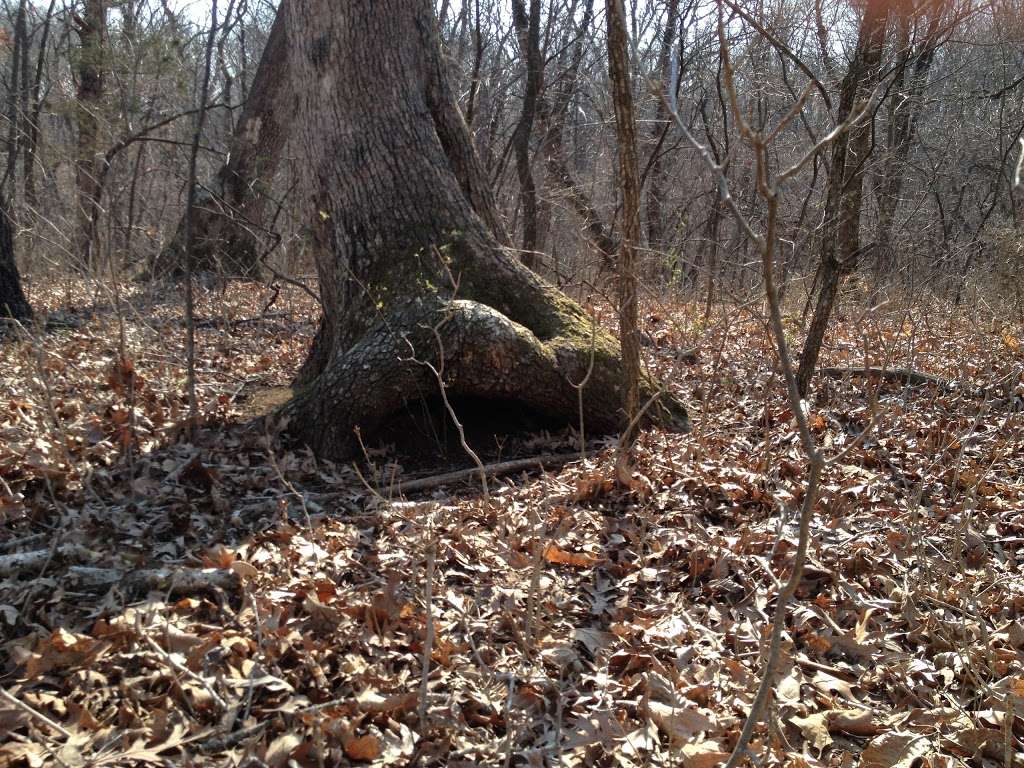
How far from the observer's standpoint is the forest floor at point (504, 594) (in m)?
2.45

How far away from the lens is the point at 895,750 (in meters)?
2.48

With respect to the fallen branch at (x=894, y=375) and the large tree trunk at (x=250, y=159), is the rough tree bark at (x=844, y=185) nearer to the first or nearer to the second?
the fallen branch at (x=894, y=375)

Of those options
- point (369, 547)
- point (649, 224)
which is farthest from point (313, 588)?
point (649, 224)

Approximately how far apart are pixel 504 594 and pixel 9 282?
645 cm

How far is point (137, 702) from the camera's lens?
2404 millimetres

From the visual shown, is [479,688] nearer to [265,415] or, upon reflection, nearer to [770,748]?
[770,748]

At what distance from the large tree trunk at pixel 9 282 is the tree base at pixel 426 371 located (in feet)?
13.3

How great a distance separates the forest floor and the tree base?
26 cm

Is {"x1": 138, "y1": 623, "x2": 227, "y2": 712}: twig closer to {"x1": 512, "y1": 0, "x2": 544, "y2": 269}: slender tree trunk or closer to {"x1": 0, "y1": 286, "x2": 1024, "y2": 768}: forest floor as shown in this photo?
{"x1": 0, "y1": 286, "x2": 1024, "y2": 768}: forest floor

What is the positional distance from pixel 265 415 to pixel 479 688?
2813 mm

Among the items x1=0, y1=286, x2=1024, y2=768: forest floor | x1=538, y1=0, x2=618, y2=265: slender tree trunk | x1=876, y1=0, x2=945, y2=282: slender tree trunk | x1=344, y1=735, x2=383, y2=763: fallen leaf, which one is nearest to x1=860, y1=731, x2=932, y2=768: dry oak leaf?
x1=0, y1=286, x2=1024, y2=768: forest floor

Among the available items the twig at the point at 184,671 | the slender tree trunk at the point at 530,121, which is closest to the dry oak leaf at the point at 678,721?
the twig at the point at 184,671

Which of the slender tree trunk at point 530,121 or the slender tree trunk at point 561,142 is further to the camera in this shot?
the slender tree trunk at point 561,142

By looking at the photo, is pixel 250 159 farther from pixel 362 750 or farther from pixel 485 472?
pixel 362 750
